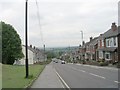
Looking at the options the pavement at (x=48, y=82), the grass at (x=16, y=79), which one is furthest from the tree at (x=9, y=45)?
the pavement at (x=48, y=82)

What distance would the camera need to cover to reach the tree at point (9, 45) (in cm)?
7356

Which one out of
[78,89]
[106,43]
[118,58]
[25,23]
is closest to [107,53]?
[106,43]

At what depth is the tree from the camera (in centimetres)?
7356

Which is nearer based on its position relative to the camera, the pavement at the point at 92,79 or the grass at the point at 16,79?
the grass at the point at 16,79

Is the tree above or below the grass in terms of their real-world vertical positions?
above

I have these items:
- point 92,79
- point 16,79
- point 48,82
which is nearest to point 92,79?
point 92,79

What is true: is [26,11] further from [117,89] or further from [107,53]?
[107,53]

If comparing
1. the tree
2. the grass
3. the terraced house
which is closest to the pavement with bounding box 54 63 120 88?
the grass

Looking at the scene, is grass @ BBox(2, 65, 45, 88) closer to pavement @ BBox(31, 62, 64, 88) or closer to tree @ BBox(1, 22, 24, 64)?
pavement @ BBox(31, 62, 64, 88)

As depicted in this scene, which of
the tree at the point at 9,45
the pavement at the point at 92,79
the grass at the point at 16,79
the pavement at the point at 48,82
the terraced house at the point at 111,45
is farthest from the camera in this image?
the tree at the point at 9,45

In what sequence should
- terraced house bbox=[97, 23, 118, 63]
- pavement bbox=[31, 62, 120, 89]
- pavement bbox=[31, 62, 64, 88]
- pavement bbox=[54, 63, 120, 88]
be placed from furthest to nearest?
1. terraced house bbox=[97, 23, 118, 63]
2. pavement bbox=[31, 62, 64, 88]
3. pavement bbox=[31, 62, 120, 89]
4. pavement bbox=[54, 63, 120, 88]

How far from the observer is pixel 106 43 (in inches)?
2842

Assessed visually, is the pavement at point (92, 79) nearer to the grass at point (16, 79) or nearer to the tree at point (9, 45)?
the grass at point (16, 79)

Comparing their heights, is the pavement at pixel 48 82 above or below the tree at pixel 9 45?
below
